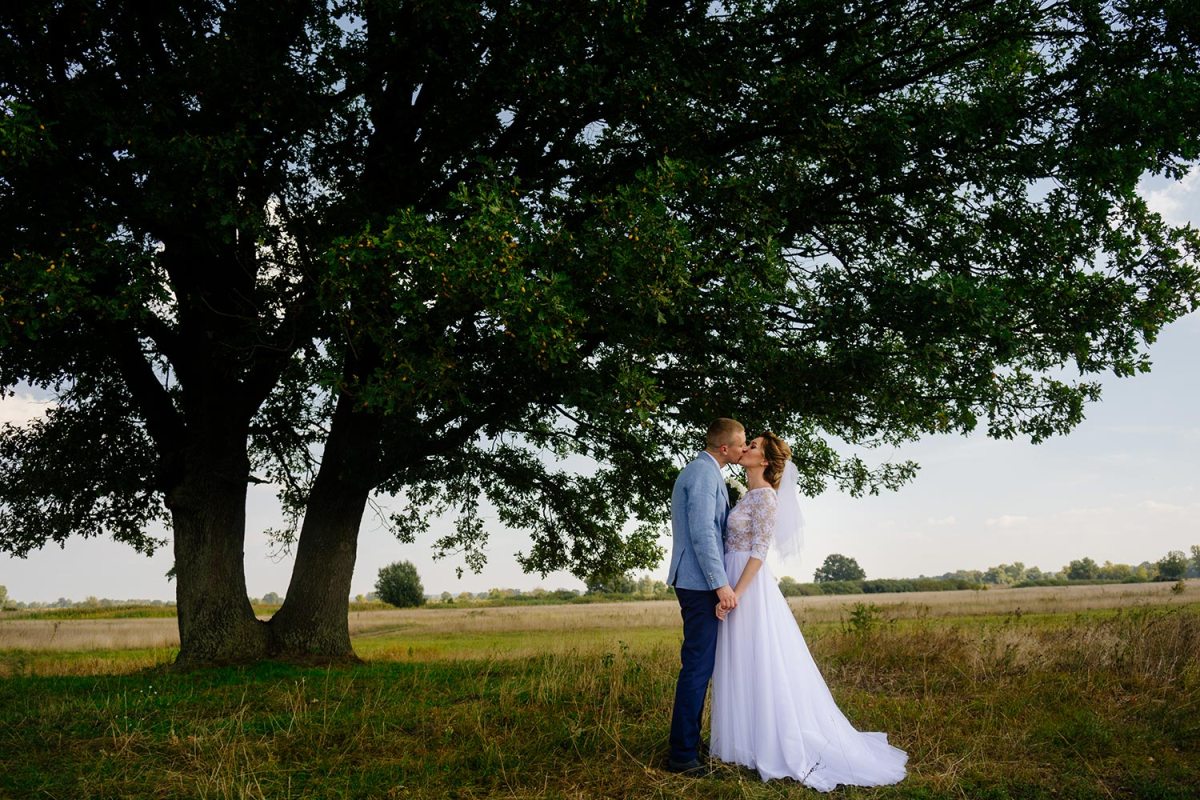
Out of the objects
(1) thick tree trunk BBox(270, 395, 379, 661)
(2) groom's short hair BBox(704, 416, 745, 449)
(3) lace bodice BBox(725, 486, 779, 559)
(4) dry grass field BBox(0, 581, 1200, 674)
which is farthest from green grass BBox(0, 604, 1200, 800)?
(4) dry grass field BBox(0, 581, 1200, 674)

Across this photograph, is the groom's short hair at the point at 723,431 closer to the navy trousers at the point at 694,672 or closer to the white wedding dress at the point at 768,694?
the white wedding dress at the point at 768,694

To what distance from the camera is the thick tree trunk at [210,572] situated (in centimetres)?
1499

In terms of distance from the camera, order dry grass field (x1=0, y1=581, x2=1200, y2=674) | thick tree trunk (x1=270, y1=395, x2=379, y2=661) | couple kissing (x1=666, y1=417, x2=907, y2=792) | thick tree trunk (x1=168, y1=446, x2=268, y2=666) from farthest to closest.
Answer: dry grass field (x1=0, y1=581, x2=1200, y2=674)
thick tree trunk (x1=270, y1=395, x2=379, y2=661)
thick tree trunk (x1=168, y1=446, x2=268, y2=666)
couple kissing (x1=666, y1=417, x2=907, y2=792)

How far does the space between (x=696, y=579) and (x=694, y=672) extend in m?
0.77

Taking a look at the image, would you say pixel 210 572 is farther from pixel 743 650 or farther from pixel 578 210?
pixel 743 650

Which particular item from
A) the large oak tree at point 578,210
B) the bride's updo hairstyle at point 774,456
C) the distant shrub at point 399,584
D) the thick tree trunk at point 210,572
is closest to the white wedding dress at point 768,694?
the bride's updo hairstyle at point 774,456

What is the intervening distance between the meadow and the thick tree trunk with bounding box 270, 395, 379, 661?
3.44 feet

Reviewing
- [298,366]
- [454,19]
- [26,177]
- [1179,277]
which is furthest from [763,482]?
[298,366]

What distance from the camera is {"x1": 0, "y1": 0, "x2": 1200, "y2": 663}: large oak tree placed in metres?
10.5

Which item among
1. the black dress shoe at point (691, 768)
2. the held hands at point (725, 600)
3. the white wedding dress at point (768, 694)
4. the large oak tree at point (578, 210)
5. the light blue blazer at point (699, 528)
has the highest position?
the large oak tree at point (578, 210)

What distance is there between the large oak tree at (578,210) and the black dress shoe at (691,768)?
3.84 meters

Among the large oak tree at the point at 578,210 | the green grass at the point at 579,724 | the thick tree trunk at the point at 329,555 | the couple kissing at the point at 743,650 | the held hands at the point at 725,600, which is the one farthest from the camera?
the thick tree trunk at the point at 329,555

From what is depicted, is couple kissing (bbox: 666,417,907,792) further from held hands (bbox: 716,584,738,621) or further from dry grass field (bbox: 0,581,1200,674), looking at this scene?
dry grass field (bbox: 0,581,1200,674)

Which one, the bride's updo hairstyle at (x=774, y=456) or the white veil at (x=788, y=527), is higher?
the bride's updo hairstyle at (x=774, y=456)
